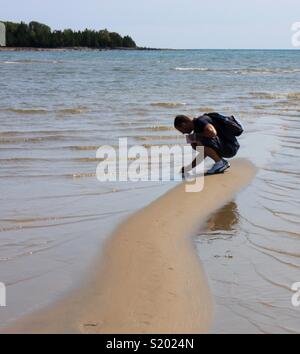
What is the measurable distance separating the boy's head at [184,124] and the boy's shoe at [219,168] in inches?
19.6

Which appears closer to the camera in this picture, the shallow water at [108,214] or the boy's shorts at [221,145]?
the shallow water at [108,214]

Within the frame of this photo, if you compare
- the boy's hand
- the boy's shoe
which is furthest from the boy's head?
the boy's shoe

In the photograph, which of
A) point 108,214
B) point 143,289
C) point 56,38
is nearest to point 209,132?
point 108,214

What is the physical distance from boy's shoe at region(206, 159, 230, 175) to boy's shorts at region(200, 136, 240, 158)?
147mm

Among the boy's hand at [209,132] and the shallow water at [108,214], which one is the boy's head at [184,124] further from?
the shallow water at [108,214]

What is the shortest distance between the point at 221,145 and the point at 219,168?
32 centimetres

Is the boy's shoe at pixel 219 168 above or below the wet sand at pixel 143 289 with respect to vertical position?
above

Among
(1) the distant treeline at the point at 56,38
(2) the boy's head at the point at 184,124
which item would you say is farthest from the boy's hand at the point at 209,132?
(1) the distant treeline at the point at 56,38

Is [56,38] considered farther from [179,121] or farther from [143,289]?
[143,289]

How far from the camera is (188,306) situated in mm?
3490

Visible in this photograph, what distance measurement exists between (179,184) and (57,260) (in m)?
2.56

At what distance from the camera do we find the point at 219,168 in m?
7.14

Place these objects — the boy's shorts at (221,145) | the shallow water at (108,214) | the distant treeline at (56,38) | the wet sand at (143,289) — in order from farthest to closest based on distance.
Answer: the distant treeline at (56,38)
the boy's shorts at (221,145)
the shallow water at (108,214)
the wet sand at (143,289)

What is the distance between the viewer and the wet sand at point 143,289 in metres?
3.24
